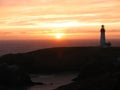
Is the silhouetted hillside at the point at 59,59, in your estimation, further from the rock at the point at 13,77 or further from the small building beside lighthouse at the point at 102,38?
the rock at the point at 13,77

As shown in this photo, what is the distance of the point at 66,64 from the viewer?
6162cm

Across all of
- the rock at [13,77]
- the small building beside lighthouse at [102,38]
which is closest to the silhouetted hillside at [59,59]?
the small building beside lighthouse at [102,38]

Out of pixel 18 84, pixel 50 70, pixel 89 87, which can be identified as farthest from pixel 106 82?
pixel 50 70

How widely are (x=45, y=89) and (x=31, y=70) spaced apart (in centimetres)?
1609

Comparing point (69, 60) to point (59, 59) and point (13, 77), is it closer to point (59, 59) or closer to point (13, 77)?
point (59, 59)

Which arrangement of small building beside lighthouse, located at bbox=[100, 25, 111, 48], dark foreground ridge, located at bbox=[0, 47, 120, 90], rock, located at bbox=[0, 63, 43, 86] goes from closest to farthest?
rock, located at bbox=[0, 63, 43, 86] < dark foreground ridge, located at bbox=[0, 47, 120, 90] < small building beside lighthouse, located at bbox=[100, 25, 111, 48]

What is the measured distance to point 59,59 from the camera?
207 feet

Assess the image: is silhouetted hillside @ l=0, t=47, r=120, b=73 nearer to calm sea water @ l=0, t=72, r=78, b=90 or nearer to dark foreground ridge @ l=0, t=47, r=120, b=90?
dark foreground ridge @ l=0, t=47, r=120, b=90

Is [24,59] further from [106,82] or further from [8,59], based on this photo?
[106,82]

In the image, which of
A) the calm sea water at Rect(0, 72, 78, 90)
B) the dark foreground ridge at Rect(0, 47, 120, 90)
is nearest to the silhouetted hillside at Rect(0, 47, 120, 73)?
the dark foreground ridge at Rect(0, 47, 120, 90)

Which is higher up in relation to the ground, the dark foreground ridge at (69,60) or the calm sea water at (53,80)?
the dark foreground ridge at (69,60)

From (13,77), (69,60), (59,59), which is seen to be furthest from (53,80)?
(59,59)

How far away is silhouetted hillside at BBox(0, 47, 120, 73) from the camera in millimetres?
58766

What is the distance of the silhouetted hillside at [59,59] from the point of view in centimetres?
5877
